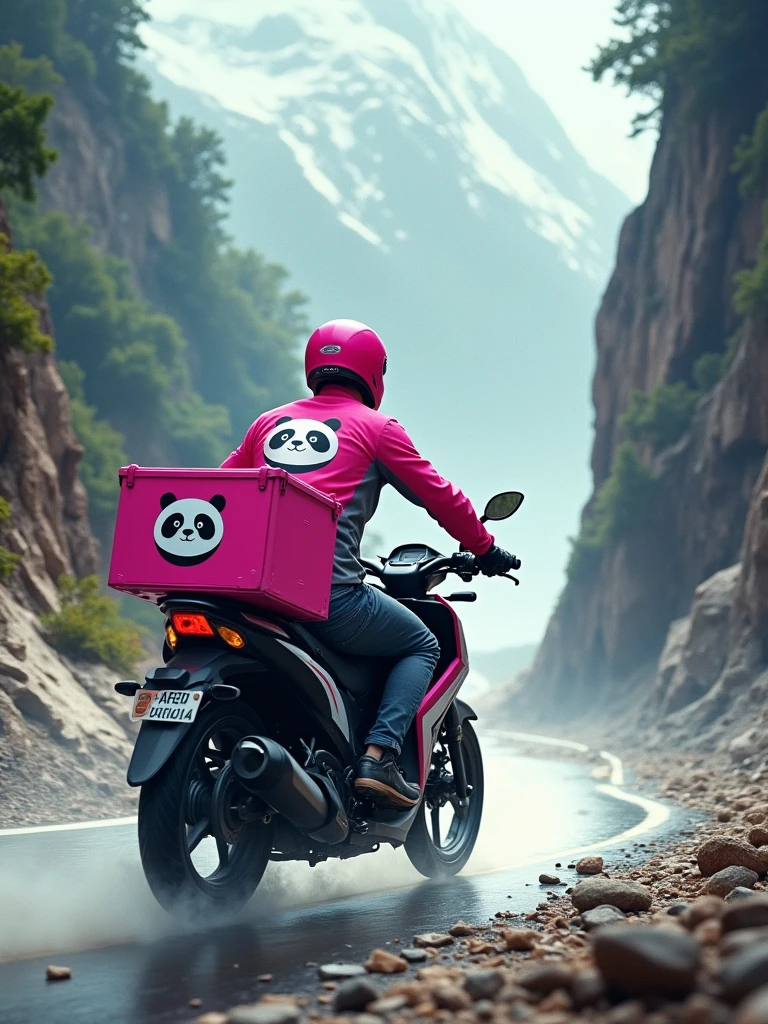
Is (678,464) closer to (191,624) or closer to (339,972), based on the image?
(191,624)

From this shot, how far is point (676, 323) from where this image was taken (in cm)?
4038

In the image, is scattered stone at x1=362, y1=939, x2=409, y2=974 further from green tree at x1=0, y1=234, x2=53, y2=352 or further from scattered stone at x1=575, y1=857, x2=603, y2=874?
green tree at x1=0, y1=234, x2=53, y2=352

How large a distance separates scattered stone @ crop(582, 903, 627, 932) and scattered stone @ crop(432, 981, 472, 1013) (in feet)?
4.24

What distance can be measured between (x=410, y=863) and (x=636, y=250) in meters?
43.6

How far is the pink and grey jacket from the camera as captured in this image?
511 cm

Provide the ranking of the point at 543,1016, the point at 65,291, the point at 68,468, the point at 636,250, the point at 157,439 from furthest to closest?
the point at 157,439
the point at 65,291
the point at 636,250
the point at 68,468
the point at 543,1016

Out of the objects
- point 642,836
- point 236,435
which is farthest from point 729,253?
point 236,435

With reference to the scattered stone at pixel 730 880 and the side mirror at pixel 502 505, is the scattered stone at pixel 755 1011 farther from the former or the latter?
the side mirror at pixel 502 505

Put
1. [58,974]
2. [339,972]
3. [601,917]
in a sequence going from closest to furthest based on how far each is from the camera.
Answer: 1. [339,972]
2. [58,974]
3. [601,917]

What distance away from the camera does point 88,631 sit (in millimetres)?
14336

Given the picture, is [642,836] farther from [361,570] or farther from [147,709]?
[147,709]

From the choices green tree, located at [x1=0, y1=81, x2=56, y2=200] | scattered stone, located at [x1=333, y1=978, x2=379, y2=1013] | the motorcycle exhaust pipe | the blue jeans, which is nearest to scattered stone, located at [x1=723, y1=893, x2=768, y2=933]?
scattered stone, located at [x1=333, y1=978, x2=379, y2=1013]

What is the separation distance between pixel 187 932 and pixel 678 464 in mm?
36870

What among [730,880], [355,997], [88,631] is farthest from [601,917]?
[88,631]
